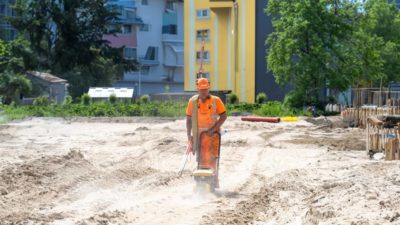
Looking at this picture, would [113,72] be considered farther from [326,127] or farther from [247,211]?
[247,211]

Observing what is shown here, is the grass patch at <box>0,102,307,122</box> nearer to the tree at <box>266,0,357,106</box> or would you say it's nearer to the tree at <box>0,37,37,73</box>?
the tree at <box>266,0,357,106</box>

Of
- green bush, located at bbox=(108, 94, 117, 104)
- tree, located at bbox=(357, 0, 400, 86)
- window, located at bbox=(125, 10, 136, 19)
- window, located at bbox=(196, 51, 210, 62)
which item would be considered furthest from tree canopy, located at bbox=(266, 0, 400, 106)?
window, located at bbox=(125, 10, 136, 19)

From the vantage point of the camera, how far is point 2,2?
8262 cm

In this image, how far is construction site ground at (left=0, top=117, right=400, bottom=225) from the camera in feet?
30.3

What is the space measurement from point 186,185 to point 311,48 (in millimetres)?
33472

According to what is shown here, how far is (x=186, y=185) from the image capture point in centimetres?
1285

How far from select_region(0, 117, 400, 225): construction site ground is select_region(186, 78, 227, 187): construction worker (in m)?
0.66

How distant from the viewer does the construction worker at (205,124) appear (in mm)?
11820

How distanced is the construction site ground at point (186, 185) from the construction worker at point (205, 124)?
2.16 ft

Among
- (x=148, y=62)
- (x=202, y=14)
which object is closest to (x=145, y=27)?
(x=148, y=62)

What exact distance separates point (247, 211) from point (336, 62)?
37.1m

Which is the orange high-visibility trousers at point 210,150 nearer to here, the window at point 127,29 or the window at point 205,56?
the window at point 205,56

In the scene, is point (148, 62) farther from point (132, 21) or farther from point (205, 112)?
point (205, 112)

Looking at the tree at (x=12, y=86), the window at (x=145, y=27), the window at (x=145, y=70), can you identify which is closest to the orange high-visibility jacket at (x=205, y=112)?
the tree at (x=12, y=86)
